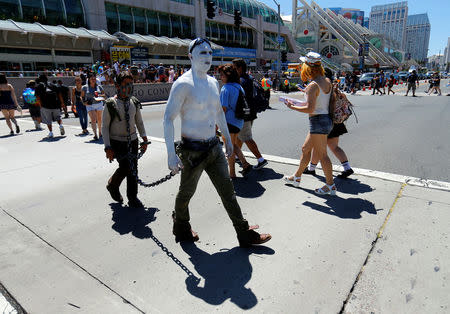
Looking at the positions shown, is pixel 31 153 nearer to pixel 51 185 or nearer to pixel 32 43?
pixel 51 185

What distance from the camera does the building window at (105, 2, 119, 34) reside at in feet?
104

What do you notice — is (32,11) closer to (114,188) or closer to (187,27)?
(187,27)

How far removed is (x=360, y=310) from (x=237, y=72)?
3.58 meters

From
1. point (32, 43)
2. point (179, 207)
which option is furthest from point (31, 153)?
point (32, 43)

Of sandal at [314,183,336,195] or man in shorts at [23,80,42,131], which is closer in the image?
sandal at [314,183,336,195]

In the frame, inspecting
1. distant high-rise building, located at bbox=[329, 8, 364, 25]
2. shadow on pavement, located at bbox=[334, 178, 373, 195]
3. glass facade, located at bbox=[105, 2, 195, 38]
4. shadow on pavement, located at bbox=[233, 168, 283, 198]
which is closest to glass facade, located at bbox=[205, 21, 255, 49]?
glass facade, located at bbox=[105, 2, 195, 38]

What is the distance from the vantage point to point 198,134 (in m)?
2.90

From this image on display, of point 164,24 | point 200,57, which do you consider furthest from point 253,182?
point 164,24

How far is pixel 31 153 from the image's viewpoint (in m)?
7.10

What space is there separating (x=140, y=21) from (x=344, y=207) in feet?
120

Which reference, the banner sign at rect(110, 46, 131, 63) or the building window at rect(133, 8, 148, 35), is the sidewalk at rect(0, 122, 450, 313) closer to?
the banner sign at rect(110, 46, 131, 63)

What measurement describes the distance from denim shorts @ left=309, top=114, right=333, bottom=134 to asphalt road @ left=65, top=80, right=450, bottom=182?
80.9 inches

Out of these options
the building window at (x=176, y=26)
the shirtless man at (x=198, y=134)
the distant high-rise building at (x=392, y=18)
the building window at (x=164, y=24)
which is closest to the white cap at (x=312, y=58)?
the shirtless man at (x=198, y=134)

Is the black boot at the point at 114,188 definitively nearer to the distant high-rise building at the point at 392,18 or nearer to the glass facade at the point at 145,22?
the glass facade at the point at 145,22
